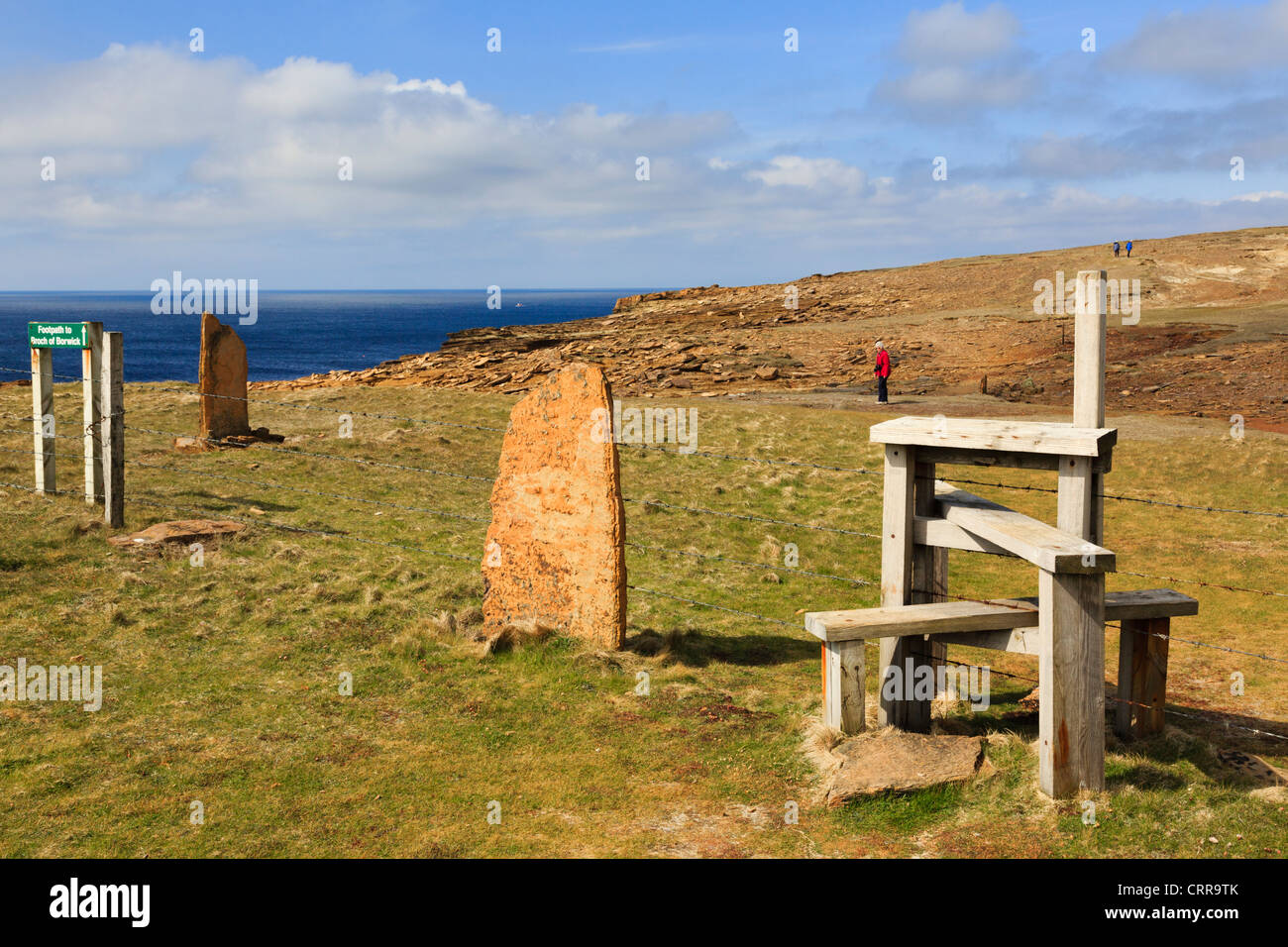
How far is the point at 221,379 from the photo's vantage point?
19250 mm

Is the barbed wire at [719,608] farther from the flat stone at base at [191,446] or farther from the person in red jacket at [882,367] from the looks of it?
the person in red jacket at [882,367]

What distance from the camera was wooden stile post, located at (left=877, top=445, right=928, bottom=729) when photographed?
764 centimetres

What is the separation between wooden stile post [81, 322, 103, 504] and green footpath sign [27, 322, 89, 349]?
0.38 feet

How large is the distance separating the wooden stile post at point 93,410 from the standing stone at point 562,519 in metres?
6.14

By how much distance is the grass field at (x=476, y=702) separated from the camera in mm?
6246

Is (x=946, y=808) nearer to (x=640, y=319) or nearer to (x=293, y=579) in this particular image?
(x=293, y=579)

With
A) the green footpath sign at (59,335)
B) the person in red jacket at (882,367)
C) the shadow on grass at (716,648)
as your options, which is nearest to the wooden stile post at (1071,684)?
the shadow on grass at (716,648)

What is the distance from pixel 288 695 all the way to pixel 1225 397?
27180 mm

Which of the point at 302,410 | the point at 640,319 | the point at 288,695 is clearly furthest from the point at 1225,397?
the point at 640,319

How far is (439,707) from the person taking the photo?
823 cm
